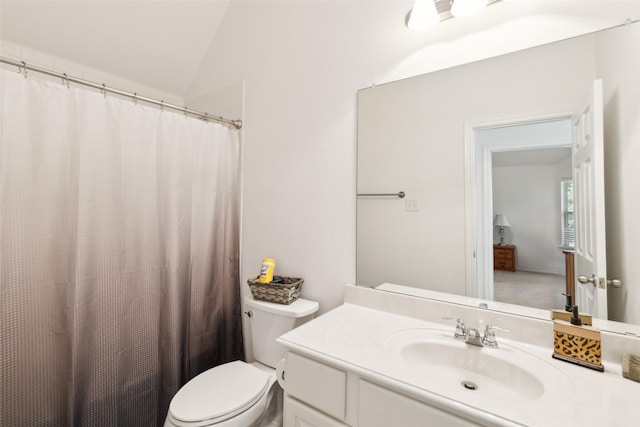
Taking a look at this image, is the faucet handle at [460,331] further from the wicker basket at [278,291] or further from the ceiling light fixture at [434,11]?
the ceiling light fixture at [434,11]

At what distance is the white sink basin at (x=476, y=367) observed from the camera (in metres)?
0.81

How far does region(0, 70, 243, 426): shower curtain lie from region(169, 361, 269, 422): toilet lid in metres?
0.40

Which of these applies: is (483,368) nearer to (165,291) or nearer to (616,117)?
(616,117)

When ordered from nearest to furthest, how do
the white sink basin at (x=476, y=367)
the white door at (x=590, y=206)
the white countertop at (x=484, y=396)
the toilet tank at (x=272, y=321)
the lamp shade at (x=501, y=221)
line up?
1. the white countertop at (x=484, y=396)
2. the white sink basin at (x=476, y=367)
3. the white door at (x=590, y=206)
4. the lamp shade at (x=501, y=221)
5. the toilet tank at (x=272, y=321)

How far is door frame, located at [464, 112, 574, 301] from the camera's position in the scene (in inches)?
44.5

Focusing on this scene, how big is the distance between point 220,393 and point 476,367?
1006 mm

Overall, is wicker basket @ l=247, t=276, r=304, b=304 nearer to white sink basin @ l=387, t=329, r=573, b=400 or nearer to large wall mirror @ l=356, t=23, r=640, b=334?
large wall mirror @ l=356, t=23, r=640, b=334

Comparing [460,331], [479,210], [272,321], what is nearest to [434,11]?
[479,210]

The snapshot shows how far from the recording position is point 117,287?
4.55 feet

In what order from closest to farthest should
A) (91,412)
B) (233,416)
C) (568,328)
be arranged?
(568,328)
(233,416)
(91,412)

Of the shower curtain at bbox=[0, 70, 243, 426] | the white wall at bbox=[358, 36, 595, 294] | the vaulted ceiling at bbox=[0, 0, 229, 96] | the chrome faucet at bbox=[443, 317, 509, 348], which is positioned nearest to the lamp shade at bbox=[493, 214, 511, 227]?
the white wall at bbox=[358, 36, 595, 294]

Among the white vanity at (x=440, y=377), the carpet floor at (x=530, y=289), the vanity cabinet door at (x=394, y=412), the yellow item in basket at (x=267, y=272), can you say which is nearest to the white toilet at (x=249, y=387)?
the yellow item in basket at (x=267, y=272)

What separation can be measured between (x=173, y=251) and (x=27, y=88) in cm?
90

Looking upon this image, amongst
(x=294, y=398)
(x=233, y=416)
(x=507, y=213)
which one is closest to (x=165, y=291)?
(x=233, y=416)
